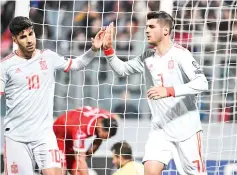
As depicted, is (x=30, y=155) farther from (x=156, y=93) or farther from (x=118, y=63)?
(x=156, y=93)

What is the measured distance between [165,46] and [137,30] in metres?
2.62

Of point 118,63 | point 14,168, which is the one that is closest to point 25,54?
point 118,63

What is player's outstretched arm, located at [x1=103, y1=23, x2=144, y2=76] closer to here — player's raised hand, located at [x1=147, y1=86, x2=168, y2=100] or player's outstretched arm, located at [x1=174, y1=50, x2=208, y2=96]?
player's outstretched arm, located at [x1=174, y1=50, x2=208, y2=96]

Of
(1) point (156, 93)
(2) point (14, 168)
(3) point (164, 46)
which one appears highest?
(3) point (164, 46)

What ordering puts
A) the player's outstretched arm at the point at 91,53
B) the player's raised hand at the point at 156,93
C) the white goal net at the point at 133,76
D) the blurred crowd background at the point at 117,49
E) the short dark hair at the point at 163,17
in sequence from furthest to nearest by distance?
the blurred crowd background at the point at 117,49
the white goal net at the point at 133,76
the player's outstretched arm at the point at 91,53
the short dark hair at the point at 163,17
the player's raised hand at the point at 156,93

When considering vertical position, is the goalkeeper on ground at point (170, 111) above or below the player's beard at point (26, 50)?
below

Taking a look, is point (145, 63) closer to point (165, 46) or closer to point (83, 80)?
point (165, 46)

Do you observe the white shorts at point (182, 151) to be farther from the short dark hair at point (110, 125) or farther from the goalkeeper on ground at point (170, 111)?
the short dark hair at point (110, 125)

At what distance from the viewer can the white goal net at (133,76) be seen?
6.67 metres

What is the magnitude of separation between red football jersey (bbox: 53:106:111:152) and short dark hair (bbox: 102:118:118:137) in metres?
0.04

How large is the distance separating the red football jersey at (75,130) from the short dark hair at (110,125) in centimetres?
4

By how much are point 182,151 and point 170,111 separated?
0.26 m

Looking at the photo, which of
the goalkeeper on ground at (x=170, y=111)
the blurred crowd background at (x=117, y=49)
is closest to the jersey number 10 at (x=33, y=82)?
the goalkeeper on ground at (x=170, y=111)

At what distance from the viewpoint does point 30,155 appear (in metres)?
5.11
